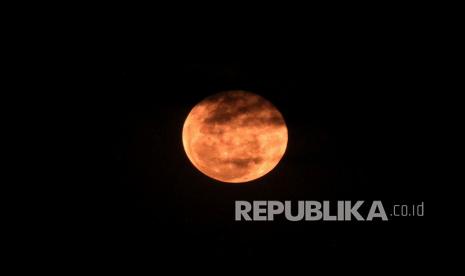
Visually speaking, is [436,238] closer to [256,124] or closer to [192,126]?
[256,124]

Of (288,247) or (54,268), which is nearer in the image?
(54,268)

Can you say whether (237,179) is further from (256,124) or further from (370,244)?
(370,244)

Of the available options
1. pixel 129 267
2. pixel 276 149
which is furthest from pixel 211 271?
pixel 276 149

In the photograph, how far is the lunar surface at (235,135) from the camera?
654 cm

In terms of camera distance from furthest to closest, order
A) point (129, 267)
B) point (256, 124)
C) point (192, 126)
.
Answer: point (129, 267) < point (192, 126) < point (256, 124)

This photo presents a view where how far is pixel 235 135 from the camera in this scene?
647 centimetres

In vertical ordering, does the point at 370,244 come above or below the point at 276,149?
below

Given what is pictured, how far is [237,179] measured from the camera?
7.13 meters

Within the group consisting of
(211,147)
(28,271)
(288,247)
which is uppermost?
(211,147)

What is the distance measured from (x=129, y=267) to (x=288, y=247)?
152 inches

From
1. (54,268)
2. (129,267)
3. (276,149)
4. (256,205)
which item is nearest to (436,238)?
(256,205)

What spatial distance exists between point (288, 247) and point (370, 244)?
2019 millimetres

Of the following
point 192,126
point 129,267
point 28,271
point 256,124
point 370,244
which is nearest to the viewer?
point 256,124

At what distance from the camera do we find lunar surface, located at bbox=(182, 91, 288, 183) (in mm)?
6535
